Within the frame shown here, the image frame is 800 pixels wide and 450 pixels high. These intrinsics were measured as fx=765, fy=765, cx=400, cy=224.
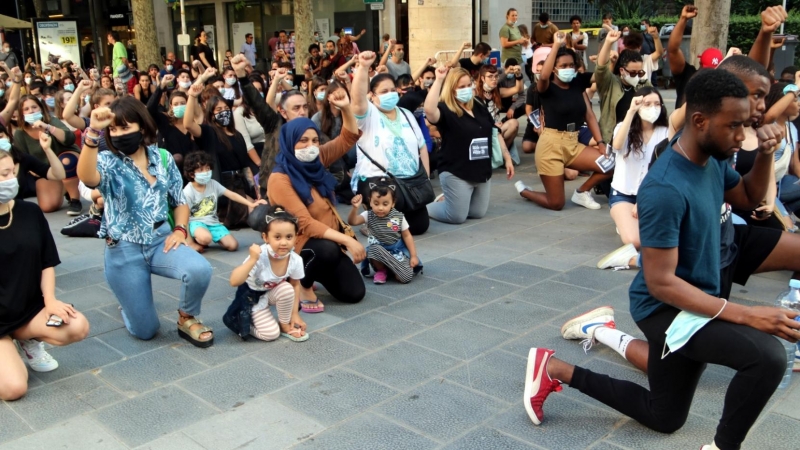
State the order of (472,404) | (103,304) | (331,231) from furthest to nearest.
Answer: (103,304) → (331,231) → (472,404)

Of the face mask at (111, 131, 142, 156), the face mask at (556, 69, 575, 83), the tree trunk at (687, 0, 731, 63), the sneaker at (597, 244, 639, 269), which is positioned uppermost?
the tree trunk at (687, 0, 731, 63)

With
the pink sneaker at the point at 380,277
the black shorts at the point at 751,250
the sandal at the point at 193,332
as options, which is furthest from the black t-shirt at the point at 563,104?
the sandal at the point at 193,332

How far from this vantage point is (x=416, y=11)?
14.4 m

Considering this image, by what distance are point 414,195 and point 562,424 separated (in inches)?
151

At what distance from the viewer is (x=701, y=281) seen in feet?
10.1

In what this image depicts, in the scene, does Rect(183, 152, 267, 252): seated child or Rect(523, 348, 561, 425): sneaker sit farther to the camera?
Rect(183, 152, 267, 252): seated child

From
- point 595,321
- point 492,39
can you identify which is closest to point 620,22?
point 492,39

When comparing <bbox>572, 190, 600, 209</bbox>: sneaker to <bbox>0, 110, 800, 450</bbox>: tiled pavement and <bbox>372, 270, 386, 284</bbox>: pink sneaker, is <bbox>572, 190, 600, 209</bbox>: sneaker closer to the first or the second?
<bbox>0, 110, 800, 450</bbox>: tiled pavement

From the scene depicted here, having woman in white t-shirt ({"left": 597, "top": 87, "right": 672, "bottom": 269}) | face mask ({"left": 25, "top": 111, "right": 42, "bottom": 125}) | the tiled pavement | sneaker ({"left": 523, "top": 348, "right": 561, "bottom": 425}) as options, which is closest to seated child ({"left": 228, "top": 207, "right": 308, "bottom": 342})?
the tiled pavement

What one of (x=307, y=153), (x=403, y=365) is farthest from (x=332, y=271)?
(x=403, y=365)

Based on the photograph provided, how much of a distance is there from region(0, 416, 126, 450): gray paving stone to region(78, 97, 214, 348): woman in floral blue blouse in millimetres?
1071

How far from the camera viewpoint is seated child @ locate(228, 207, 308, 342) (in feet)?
15.4

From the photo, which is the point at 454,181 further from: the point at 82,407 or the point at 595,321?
the point at 82,407

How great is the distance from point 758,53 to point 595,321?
2.45m
